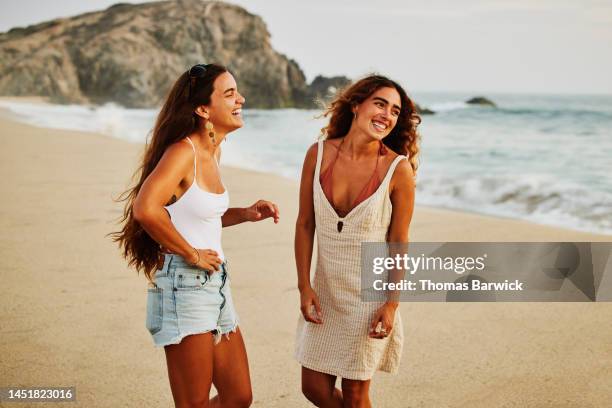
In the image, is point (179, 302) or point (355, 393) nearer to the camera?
point (179, 302)

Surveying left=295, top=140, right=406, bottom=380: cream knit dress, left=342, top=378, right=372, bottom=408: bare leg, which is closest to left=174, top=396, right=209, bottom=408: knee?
left=295, top=140, right=406, bottom=380: cream knit dress

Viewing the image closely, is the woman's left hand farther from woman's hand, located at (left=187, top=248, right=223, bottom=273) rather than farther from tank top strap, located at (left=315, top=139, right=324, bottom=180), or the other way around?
woman's hand, located at (left=187, top=248, right=223, bottom=273)

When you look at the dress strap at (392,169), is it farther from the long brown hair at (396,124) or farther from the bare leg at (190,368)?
the bare leg at (190,368)

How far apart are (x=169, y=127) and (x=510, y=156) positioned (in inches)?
668

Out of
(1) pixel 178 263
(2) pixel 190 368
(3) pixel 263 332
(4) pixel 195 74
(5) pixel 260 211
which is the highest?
(4) pixel 195 74

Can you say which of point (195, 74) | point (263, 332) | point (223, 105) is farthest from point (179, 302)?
point (263, 332)

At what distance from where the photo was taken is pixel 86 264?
617 centimetres

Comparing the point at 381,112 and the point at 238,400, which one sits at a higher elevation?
the point at 381,112

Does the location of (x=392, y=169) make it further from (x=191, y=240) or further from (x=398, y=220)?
(x=191, y=240)

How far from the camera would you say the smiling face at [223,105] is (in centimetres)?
284

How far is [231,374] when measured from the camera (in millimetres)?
2889

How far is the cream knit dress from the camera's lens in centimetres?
285

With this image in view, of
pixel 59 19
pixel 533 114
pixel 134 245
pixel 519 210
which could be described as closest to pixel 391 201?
pixel 134 245

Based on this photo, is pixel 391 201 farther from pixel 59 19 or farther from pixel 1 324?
pixel 59 19
